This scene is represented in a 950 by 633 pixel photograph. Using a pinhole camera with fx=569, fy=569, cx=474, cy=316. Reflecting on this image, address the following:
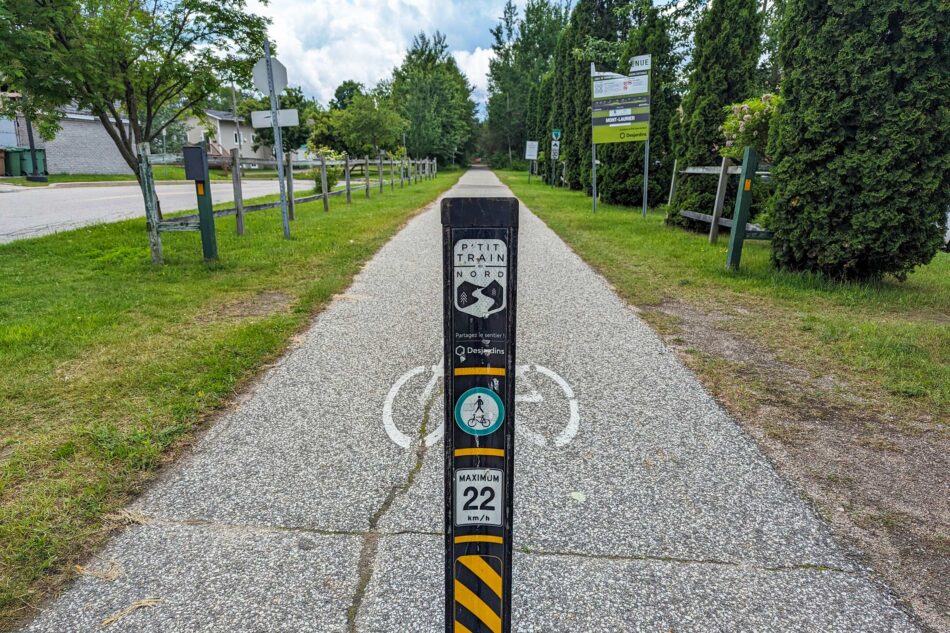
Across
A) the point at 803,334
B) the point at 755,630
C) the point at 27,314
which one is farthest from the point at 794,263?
the point at 27,314

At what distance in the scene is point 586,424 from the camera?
3316 millimetres

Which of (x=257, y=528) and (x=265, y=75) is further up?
(x=265, y=75)

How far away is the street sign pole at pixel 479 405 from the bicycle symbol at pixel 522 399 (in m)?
1.53

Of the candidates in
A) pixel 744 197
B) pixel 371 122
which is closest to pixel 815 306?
pixel 744 197

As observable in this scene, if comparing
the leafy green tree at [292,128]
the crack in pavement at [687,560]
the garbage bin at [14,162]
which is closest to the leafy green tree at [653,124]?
the crack in pavement at [687,560]

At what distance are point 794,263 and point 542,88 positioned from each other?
3525 cm

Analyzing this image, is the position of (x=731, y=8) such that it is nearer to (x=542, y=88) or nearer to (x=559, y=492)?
(x=559, y=492)

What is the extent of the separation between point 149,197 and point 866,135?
8.52 meters

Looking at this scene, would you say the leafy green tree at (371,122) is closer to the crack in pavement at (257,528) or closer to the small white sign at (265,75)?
the small white sign at (265,75)

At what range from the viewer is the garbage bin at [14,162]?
96.6 feet

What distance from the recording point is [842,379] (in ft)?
13.1

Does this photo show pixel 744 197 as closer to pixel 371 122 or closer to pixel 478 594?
pixel 478 594

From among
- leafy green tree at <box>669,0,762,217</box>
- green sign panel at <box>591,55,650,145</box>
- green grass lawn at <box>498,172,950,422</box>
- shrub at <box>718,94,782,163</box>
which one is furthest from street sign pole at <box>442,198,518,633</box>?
green sign panel at <box>591,55,650,145</box>

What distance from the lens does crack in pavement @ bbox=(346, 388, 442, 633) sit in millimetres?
1949
